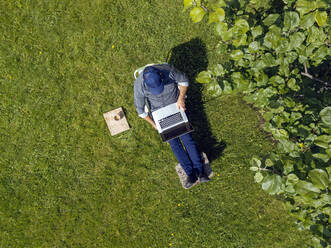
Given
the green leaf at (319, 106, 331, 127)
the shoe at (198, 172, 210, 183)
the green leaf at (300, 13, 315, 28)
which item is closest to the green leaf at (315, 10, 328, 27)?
the green leaf at (300, 13, 315, 28)

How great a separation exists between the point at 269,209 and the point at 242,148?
47.3 inches

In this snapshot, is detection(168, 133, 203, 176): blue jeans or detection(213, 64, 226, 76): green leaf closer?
detection(213, 64, 226, 76): green leaf

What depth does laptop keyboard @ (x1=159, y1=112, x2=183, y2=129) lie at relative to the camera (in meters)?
3.72

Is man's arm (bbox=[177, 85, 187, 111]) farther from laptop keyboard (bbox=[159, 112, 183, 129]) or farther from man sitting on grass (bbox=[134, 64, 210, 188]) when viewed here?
laptop keyboard (bbox=[159, 112, 183, 129])

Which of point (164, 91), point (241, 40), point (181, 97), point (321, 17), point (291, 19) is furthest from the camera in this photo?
point (181, 97)

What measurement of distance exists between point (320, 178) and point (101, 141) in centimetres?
400

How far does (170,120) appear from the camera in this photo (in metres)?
3.74

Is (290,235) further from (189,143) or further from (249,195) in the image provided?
(189,143)

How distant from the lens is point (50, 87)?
16.5 ft

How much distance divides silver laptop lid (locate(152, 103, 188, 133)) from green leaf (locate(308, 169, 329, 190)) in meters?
2.22

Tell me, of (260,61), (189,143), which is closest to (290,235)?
(189,143)

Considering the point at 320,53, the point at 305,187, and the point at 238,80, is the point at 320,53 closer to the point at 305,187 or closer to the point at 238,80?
the point at 238,80

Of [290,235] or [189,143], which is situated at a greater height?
[189,143]

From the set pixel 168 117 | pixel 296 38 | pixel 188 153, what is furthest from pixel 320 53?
pixel 188 153
